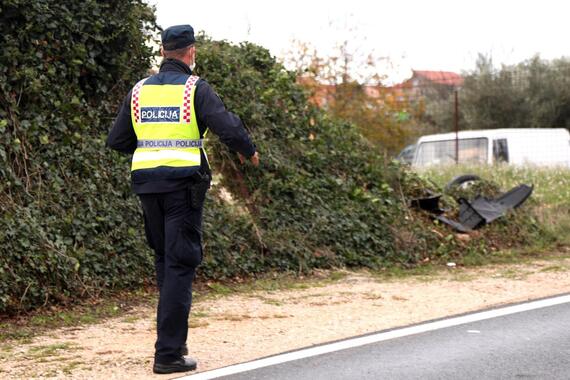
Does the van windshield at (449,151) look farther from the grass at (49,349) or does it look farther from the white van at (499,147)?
the grass at (49,349)

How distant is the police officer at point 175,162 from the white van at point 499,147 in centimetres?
1498

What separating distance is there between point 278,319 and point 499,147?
14558 mm

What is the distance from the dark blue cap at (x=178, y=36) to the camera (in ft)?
20.0

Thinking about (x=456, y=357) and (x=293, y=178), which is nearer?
(x=456, y=357)

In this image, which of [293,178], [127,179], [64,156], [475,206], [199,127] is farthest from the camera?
[475,206]

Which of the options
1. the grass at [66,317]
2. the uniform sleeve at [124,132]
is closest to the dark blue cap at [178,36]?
the uniform sleeve at [124,132]

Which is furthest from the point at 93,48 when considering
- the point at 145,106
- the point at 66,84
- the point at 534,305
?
the point at 534,305

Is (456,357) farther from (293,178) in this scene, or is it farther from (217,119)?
(293,178)

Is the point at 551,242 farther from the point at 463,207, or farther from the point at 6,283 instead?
the point at 6,283

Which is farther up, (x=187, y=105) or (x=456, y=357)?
(x=187, y=105)

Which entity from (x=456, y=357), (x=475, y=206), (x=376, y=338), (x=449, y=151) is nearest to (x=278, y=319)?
(x=376, y=338)

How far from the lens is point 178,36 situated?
20.0 feet

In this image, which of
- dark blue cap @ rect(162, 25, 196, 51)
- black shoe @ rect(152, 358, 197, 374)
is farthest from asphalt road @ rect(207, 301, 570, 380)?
dark blue cap @ rect(162, 25, 196, 51)

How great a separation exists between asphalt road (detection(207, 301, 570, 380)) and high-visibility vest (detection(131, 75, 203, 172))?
52.0 inches
